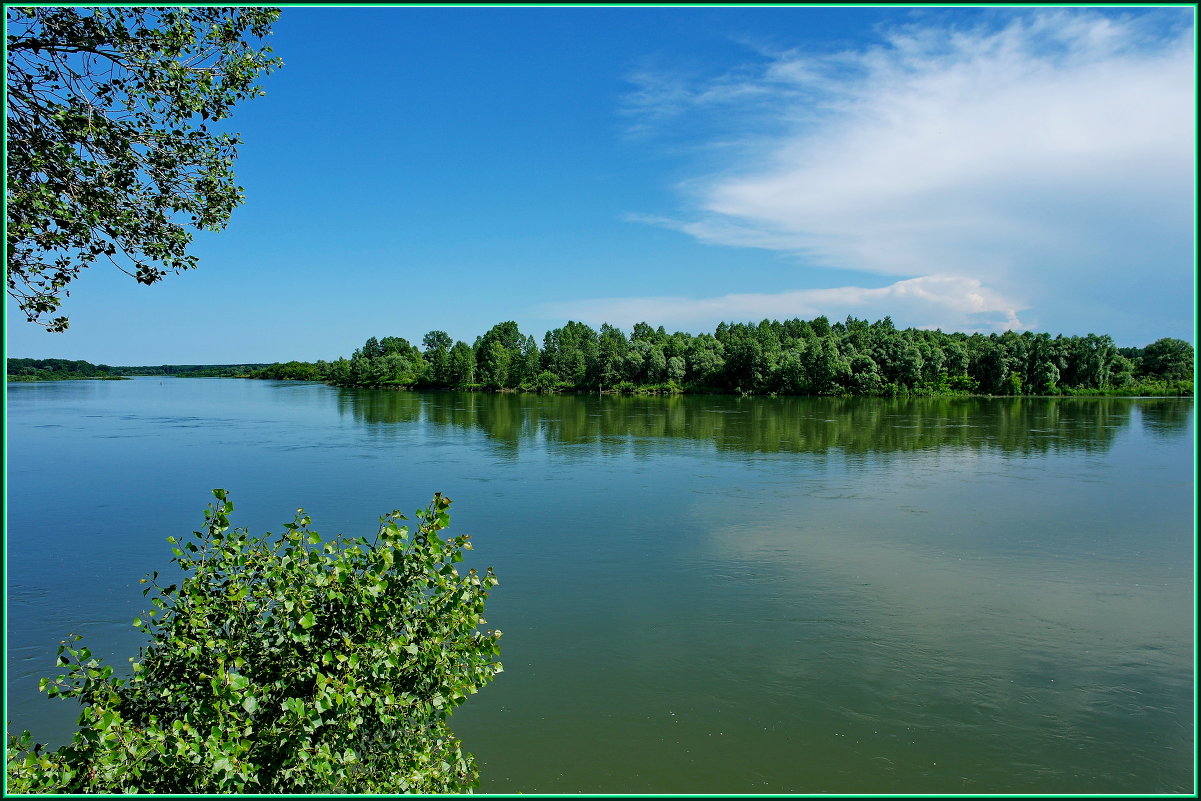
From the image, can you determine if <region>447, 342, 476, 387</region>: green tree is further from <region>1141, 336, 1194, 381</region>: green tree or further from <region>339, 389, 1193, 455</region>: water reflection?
<region>1141, 336, 1194, 381</region>: green tree

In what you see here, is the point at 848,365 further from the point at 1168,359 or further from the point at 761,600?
the point at 761,600

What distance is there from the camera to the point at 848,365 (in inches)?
3339

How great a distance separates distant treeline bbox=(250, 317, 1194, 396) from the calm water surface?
180 ft

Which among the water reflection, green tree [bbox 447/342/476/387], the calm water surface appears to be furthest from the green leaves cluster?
green tree [bbox 447/342/476/387]

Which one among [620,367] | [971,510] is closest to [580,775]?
[971,510]

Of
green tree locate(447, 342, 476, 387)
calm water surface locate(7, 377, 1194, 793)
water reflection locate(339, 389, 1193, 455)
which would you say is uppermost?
green tree locate(447, 342, 476, 387)

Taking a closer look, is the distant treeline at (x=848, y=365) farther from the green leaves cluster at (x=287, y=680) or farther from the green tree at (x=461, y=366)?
the green leaves cluster at (x=287, y=680)

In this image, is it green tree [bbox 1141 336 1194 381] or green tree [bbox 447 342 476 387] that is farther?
green tree [bbox 447 342 476 387]

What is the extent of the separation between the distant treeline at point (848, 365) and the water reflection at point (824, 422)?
7535 millimetres

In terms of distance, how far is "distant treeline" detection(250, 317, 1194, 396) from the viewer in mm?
83125

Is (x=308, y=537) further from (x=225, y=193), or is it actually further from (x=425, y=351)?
(x=425, y=351)

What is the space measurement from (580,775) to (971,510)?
1684 centimetres

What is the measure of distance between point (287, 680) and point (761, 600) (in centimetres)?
989

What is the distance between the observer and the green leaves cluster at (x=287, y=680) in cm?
367
